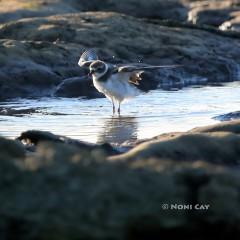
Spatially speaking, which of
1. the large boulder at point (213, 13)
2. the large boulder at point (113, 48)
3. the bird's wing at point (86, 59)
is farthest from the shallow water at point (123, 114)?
the large boulder at point (213, 13)

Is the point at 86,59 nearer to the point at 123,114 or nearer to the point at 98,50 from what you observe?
the point at 123,114

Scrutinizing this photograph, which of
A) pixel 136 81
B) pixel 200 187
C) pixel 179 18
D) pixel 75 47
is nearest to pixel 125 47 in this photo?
pixel 75 47

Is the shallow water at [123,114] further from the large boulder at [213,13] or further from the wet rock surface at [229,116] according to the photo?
the large boulder at [213,13]

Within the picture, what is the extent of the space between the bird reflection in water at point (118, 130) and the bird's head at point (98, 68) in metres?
1.58

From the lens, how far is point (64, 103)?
17766 mm

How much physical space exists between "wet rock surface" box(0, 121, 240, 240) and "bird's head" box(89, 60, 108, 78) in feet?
38.1

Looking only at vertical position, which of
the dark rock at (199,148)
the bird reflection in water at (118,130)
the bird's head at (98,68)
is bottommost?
the bird reflection in water at (118,130)

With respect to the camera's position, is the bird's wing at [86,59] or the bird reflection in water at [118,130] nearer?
the bird reflection in water at [118,130]

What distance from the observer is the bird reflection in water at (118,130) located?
13141 mm

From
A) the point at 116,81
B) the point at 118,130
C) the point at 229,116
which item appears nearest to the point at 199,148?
the point at 118,130

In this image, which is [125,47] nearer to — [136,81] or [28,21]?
[28,21]

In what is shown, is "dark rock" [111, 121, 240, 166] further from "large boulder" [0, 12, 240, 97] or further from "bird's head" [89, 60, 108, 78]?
"large boulder" [0, 12, 240, 97]

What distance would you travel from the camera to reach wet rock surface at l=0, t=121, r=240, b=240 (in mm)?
5156

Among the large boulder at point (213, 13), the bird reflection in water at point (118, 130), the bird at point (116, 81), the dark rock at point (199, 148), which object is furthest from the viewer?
the large boulder at point (213, 13)
